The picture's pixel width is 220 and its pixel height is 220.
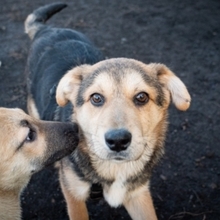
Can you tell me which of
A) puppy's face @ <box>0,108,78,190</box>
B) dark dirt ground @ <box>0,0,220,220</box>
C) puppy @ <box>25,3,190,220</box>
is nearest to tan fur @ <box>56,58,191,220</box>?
puppy @ <box>25,3,190,220</box>

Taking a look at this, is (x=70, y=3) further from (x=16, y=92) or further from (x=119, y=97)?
(x=119, y=97)

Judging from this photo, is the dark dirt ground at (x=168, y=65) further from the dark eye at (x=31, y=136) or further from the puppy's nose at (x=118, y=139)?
the puppy's nose at (x=118, y=139)

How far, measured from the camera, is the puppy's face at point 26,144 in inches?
113

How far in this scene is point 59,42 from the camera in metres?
4.07

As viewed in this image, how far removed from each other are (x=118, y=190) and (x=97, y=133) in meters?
0.71

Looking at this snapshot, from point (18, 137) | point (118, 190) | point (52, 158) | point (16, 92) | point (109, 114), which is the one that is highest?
point (109, 114)

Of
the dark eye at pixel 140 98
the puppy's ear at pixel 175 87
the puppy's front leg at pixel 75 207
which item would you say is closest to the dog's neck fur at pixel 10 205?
the puppy's front leg at pixel 75 207

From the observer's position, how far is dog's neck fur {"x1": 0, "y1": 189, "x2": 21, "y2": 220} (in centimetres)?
307

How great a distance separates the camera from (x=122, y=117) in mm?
2709

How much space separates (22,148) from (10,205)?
0.55 metres

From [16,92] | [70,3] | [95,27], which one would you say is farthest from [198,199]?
[70,3]

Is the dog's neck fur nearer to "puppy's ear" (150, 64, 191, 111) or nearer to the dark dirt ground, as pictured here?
the dark dirt ground

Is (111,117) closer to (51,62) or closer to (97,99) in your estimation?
(97,99)

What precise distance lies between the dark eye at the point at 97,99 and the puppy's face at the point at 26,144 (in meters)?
0.32
